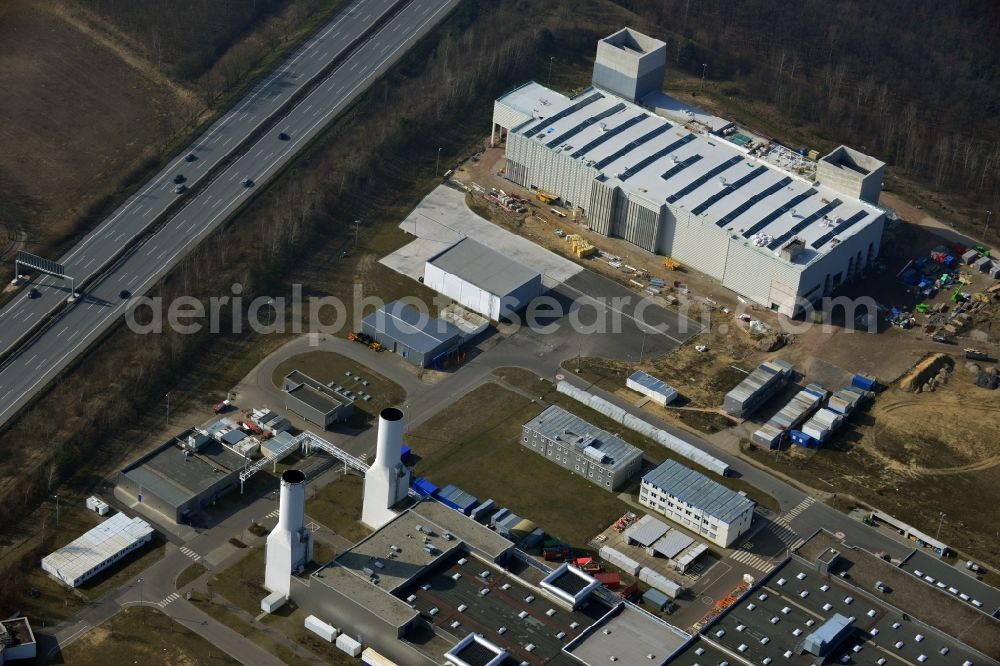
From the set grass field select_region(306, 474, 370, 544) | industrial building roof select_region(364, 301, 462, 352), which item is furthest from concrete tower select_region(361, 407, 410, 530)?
industrial building roof select_region(364, 301, 462, 352)

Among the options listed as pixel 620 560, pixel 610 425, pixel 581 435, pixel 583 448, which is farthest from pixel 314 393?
pixel 620 560

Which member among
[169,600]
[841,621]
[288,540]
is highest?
[288,540]

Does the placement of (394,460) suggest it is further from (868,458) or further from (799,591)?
(868,458)

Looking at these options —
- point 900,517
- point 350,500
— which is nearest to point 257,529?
point 350,500

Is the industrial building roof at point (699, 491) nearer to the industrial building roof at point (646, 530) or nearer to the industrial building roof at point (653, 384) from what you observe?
the industrial building roof at point (646, 530)

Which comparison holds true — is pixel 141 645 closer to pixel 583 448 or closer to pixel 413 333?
pixel 583 448
